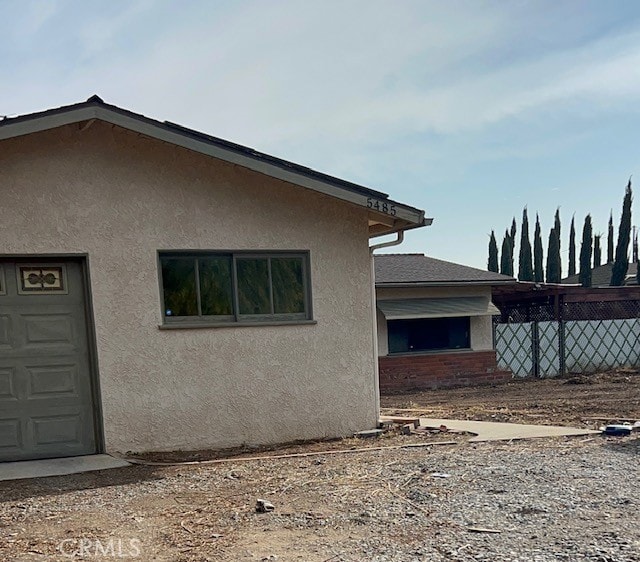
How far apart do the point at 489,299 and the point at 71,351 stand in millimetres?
12778

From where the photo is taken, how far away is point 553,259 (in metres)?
39.2

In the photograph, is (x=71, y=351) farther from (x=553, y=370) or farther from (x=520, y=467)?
(x=553, y=370)

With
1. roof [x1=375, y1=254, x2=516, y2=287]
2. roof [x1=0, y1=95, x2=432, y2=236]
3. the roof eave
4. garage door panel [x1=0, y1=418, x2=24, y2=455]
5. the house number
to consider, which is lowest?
garage door panel [x1=0, y1=418, x2=24, y2=455]

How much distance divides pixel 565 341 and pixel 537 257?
78.4 feet

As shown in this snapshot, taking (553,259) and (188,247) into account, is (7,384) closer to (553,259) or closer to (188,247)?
(188,247)

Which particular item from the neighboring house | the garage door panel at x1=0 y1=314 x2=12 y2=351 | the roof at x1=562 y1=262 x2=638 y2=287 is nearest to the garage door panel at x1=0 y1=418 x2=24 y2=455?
the garage door panel at x1=0 y1=314 x2=12 y2=351

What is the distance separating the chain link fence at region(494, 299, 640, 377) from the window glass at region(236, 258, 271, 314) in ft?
37.2

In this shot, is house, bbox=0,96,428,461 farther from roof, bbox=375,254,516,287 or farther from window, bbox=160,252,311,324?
roof, bbox=375,254,516,287

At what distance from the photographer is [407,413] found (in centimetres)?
1118

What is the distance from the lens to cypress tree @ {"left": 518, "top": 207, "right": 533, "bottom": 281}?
1553 inches

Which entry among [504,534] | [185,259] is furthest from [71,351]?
[504,534]

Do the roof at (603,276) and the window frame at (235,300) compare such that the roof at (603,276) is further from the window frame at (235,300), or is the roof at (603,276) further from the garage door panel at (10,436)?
the garage door panel at (10,436)

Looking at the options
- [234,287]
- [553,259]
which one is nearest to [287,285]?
[234,287]

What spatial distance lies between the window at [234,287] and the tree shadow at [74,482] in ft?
6.31
